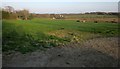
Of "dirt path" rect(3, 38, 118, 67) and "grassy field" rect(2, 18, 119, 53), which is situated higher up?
"grassy field" rect(2, 18, 119, 53)

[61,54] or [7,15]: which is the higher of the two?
[7,15]

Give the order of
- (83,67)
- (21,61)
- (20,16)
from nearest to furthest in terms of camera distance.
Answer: (83,67)
(21,61)
(20,16)

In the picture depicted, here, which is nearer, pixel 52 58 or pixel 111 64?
pixel 111 64

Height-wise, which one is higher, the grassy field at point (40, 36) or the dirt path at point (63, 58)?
the grassy field at point (40, 36)

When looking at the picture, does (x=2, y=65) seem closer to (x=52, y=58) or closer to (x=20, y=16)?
(x=52, y=58)

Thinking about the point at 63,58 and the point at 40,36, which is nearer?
the point at 63,58

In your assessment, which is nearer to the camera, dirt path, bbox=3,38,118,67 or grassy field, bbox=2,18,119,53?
dirt path, bbox=3,38,118,67

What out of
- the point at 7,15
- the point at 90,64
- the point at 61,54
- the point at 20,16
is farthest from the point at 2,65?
the point at 20,16

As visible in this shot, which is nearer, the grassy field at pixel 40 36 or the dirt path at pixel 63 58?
the dirt path at pixel 63 58

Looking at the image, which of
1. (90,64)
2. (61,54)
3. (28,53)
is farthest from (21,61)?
(90,64)

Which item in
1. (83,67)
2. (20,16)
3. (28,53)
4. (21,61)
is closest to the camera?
(83,67)

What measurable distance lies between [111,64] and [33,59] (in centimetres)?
338

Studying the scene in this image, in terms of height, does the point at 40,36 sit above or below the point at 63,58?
above

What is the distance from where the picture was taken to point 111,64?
855 cm
